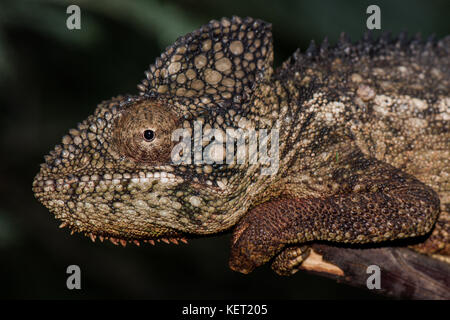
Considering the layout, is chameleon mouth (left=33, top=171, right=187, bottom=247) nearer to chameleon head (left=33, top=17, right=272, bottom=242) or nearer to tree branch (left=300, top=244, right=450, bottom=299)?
chameleon head (left=33, top=17, right=272, bottom=242)

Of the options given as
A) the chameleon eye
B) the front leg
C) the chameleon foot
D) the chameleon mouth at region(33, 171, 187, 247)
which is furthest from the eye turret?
the chameleon foot

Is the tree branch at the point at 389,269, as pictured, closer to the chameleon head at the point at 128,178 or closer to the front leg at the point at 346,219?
the front leg at the point at 346,219

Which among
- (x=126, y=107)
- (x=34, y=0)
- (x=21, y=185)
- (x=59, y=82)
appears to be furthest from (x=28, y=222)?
(x=126, y=107)

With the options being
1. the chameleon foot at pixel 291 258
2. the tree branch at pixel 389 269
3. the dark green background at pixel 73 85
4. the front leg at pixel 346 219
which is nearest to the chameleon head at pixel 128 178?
the front leg at pixel 346 219

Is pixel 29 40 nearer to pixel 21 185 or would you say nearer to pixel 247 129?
pixel 21 185

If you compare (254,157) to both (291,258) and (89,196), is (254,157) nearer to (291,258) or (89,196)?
(291,258)

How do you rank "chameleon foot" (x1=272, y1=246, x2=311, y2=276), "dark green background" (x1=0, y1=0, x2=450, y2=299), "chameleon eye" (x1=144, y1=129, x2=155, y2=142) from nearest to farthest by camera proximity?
"chameleon eye" (x1=144, y1=129, x2=155, y2=142) < "chameleon foot" (x1=272, y1=246, x2=311, y2=276) < "dark green background" (x1=0, y1=0, x2=450, y2=299)
